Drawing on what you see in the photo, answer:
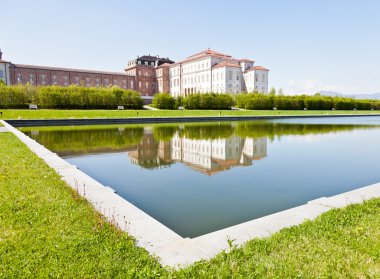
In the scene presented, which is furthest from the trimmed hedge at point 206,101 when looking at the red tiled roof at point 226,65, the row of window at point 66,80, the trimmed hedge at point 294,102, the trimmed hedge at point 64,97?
the row of window at point 66,80

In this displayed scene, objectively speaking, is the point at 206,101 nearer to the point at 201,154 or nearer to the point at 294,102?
the point at 294,102

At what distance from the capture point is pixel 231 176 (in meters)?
8.47

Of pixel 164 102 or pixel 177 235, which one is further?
pixel 164 102

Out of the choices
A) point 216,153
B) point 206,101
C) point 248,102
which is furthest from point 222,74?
point 216,153

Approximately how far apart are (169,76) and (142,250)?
291 feet

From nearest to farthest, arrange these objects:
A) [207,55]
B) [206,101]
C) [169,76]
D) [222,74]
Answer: [206,101]
[222,74]
[207,55]
[169,76]

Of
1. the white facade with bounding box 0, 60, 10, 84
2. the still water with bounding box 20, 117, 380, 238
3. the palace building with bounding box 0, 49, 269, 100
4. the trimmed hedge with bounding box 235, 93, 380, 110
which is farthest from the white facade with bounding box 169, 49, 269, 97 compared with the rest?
the still water with bounding box 20, 117, 380, 238

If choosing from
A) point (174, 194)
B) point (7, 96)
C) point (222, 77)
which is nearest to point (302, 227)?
point (174, 194)

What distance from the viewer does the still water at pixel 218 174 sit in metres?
5.76

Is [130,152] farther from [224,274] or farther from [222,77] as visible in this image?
→ [222,77]

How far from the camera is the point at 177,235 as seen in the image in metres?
3.83

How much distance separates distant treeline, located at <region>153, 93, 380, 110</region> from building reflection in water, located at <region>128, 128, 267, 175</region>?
3659 cm

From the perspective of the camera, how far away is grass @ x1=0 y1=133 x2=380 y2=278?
2.98 meters

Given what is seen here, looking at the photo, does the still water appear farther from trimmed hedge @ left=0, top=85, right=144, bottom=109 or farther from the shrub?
the shrub
